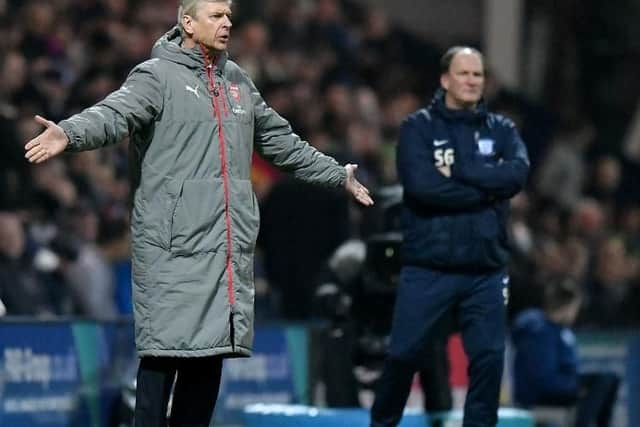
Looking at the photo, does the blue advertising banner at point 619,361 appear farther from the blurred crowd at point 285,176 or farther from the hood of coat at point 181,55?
the hood of coat at point 181,55

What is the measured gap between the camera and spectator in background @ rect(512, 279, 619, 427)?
40.1 ft

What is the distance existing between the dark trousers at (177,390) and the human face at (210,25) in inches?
52.3

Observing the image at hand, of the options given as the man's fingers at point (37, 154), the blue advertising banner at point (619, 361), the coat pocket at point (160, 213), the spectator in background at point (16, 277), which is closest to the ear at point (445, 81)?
the coat pocket at point (160, 213)

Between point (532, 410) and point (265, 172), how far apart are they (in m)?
4.12

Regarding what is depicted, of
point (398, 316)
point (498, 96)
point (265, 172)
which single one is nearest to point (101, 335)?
point (398, 316)

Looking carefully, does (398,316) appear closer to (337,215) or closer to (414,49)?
(337,215)

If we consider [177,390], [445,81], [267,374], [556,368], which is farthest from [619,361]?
[177,390]

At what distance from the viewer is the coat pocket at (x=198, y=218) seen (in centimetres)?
734

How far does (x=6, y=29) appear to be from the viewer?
568 inches

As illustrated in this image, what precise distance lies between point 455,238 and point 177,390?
205 centimetres

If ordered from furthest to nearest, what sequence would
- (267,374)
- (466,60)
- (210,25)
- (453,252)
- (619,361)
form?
1. (619,361)
2. (267,374)
3. (466,60)
4. (453,252)
5. (210,25)

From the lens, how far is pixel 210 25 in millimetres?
7508

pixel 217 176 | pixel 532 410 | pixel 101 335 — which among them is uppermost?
pixel 217 176

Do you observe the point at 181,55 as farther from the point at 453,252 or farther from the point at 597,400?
the point at 597,400
